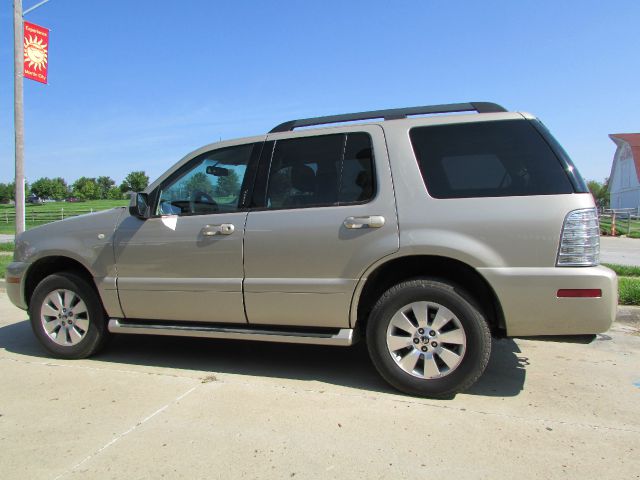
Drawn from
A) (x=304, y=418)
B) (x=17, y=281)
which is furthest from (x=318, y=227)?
(x=17, y=281)

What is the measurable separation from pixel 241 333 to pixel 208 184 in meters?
1.28

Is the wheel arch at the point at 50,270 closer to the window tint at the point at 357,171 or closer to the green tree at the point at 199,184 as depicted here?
the green tree at the point at 199,184

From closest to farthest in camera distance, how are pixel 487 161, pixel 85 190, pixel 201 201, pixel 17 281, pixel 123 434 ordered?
pixel 123 434 < pixel 487 161 < pixel 201 201 < pixel 17 281 < pixel 85 190

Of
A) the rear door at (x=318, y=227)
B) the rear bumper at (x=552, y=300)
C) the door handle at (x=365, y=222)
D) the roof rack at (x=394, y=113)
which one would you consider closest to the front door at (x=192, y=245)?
the rear door at (x=318, y=227)

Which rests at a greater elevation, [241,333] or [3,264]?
[241,333]

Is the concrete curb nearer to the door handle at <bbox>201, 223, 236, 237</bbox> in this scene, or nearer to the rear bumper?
the rear bumper

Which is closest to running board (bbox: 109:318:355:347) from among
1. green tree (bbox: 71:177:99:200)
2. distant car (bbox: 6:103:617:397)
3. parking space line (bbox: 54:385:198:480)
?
distant car (bbox: 6:103:617:397)

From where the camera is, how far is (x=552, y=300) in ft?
10.6

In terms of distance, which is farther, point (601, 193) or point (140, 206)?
point (601, 193)

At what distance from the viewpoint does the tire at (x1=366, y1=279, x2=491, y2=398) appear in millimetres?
3408

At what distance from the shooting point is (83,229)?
441cm

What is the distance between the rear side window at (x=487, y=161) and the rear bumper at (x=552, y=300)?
537mm

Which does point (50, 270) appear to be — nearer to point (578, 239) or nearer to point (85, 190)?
point (578, 239)

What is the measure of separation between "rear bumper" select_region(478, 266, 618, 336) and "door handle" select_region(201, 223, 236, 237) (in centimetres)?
189
